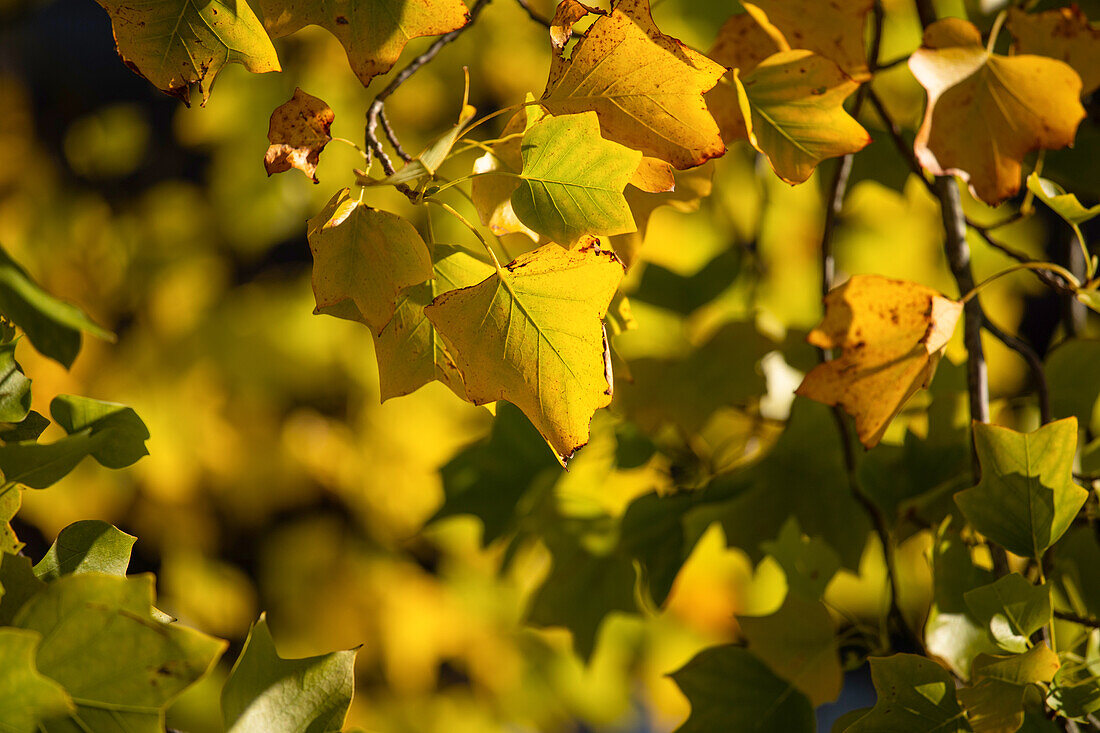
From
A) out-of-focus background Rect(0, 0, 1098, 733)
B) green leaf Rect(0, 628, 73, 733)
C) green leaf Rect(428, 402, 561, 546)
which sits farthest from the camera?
out-of-focus background Rect(0, 0, 1098, 733)

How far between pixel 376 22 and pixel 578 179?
3.0 inches

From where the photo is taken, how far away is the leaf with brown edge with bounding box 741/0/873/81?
0.32 m

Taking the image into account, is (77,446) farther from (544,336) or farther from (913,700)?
(913,700)

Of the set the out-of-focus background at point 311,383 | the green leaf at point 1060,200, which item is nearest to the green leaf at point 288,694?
the green leaf at point 1060,200

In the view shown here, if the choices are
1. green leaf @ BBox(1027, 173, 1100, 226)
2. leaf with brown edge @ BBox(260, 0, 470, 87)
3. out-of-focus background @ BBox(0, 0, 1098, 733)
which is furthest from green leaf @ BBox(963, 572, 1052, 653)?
out-of-focus background @ BBox(0, 0, 1098, 733)

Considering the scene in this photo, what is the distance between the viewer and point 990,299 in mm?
1063

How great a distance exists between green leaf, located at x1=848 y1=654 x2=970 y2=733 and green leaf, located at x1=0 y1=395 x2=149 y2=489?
0.23 metres

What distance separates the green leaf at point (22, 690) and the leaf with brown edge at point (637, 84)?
6.8 inches

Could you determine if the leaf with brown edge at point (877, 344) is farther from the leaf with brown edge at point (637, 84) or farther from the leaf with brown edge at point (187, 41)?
the leaf with brown edge at point (187, 41)

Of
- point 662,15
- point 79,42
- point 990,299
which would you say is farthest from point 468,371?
point 79,42

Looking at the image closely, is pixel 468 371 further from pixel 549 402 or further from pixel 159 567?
pixel 159 567

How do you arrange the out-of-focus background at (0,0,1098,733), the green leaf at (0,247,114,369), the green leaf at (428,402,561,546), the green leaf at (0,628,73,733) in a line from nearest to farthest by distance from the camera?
the green leaf at (0,628,73,733), the green leaf at (0,247,114,369), the green leaf at (428,402,561,546), the out-of-focus background at (0,0,1098,733)

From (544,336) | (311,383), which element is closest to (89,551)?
(544,336)

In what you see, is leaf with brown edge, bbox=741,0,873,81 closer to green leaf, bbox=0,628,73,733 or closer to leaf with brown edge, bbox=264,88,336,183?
leaf with brown edge, bbox=264,88,336,183
